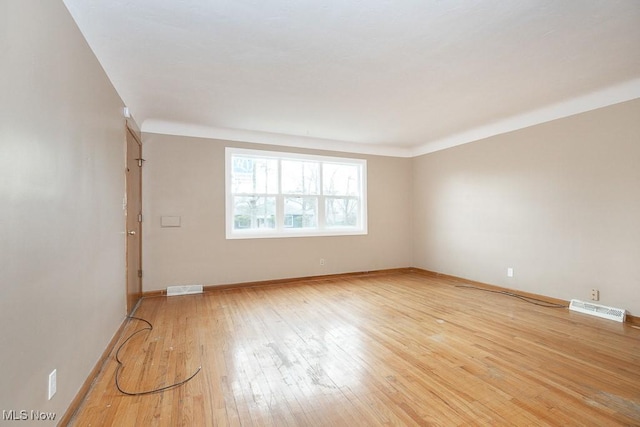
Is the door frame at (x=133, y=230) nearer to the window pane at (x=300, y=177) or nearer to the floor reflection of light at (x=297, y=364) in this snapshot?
the floor reflection of light at (x=297, y=364)

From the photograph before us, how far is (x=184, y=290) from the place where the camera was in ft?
14.4

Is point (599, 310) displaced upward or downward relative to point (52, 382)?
downward

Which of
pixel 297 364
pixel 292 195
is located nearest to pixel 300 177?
pixel 292 195

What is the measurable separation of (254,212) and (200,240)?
0.97 meters

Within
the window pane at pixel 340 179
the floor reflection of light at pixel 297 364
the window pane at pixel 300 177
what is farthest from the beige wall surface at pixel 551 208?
the floor reflection of light at pixel 297 364

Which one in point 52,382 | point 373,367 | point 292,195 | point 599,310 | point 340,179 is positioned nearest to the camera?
point 52,382

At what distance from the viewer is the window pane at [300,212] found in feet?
17.1

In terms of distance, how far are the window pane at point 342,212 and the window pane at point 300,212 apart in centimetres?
28

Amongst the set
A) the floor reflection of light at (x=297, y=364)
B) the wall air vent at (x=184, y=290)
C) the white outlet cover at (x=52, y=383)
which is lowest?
the floor reflection of light at (x=297, y=364)

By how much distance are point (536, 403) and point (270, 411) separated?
164 centimetres

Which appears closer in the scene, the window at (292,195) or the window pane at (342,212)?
the window at (292,195)

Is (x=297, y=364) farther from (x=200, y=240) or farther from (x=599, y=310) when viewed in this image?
(x=599, y=310)

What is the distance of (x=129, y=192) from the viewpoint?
11.3ft

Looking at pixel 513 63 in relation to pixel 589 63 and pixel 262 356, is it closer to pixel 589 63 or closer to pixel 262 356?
pixel 589 63
